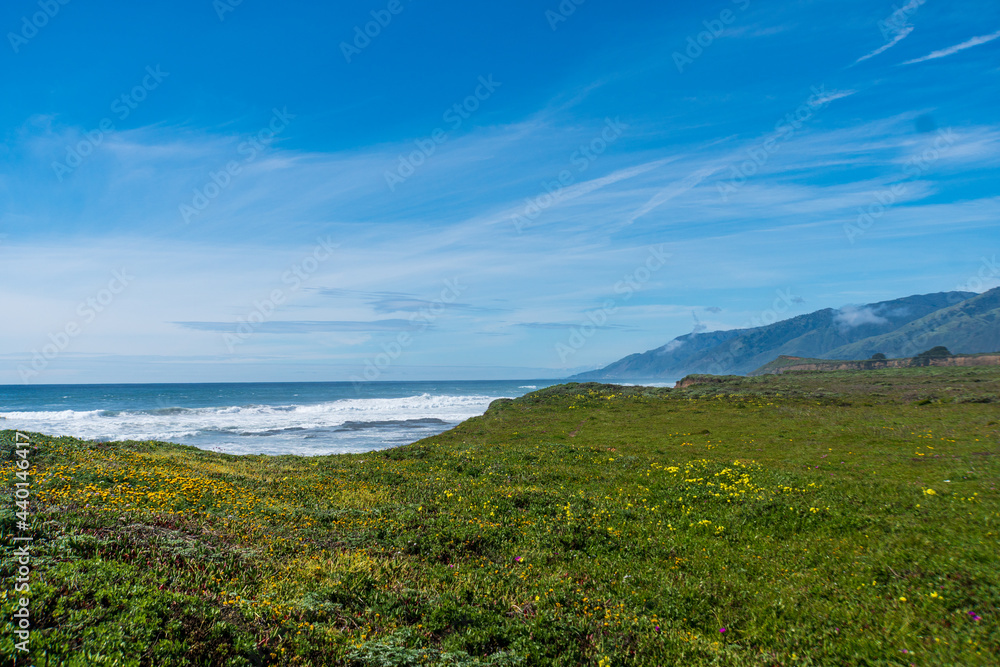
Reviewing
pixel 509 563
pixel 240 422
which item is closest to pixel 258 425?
pixel 240 422

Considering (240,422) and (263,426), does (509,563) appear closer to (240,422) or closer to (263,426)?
(263,426)

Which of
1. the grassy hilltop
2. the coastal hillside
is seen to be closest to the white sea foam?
the grassy hilltop

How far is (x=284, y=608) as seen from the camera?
26.4ft

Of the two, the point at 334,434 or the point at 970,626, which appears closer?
the point at 970,626

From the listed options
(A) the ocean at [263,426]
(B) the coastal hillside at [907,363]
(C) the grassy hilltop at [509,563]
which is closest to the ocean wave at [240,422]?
(A) the ocean at [263,426]

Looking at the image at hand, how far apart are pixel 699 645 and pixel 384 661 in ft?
17.5

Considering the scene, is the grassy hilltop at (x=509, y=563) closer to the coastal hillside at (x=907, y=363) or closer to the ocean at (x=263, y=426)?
the ocean at (x=263, y=426)

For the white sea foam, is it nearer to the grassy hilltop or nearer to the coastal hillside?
the grassy hilltop

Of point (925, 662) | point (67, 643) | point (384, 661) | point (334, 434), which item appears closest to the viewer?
point (67, 643)

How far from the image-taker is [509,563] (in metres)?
11.7

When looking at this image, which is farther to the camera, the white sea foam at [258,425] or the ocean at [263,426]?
the white sea foam at [258,425]

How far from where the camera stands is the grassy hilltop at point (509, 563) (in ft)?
23.8

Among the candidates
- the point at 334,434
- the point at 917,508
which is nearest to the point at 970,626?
the point at 917,508

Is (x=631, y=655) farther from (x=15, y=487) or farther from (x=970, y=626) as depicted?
(x=15, y=487)
